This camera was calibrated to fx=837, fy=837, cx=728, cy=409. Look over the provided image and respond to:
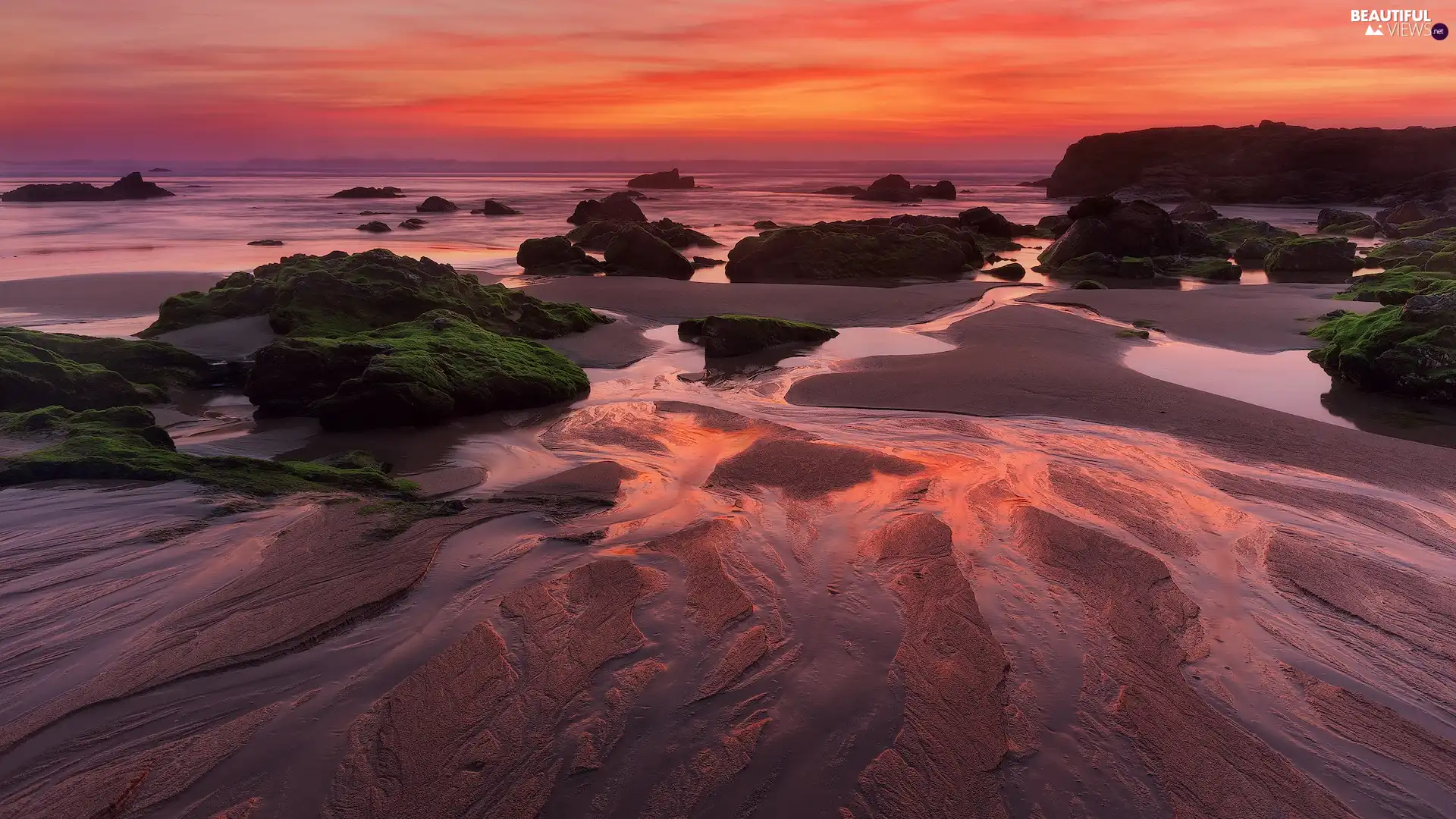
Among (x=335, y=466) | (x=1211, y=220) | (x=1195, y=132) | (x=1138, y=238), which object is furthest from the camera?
(x=1195, y=132)

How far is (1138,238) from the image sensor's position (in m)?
22.1

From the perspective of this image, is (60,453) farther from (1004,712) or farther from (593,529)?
(1004,712)

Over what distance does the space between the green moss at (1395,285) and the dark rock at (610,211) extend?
2413cm

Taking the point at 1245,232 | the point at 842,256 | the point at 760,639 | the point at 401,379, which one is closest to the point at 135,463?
the point at 401,379

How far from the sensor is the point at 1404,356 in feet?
27.8

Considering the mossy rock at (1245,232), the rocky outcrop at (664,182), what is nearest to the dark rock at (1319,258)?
the mossy rock at (1245,232)

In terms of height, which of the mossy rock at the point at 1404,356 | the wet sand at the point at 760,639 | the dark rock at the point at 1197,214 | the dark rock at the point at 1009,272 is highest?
the dark rock at the point at 1197,214

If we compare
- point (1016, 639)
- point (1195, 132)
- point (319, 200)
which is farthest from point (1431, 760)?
point (1195, 132)

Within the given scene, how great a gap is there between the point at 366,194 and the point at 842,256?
51611 mm

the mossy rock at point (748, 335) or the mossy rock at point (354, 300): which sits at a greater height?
the mossy rock at point (354, 300)

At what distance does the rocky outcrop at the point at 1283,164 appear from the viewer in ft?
189

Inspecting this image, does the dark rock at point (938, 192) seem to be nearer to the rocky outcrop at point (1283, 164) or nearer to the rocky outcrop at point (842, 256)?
the rocky outcrop at point (1283, 164)

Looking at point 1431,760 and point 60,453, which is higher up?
point 60,453

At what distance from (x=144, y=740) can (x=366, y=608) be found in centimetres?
104
